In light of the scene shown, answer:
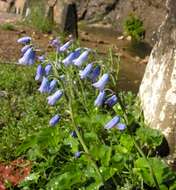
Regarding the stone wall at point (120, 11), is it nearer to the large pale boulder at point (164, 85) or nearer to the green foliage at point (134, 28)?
the green foliage at point (134, 28)

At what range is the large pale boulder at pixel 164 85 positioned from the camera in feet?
17.2

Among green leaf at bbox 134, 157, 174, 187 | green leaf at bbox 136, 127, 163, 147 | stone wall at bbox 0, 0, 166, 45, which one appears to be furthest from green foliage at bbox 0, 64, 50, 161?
stone wall at bbox 0, 0, 166, 45

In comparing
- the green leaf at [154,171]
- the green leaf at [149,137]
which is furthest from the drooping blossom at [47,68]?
the green leaf at [149,137]

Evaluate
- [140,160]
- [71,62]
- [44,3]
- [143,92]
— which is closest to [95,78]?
[71,62]

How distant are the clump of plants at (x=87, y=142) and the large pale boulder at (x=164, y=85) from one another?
26 centimetres

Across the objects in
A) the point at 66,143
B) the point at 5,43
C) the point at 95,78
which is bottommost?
the point at 5,43

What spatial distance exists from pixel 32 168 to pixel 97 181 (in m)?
0.82

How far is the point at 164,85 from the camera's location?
536 centimetres

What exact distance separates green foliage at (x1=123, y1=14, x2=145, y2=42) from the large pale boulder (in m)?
8.36

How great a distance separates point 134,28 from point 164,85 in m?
8.87

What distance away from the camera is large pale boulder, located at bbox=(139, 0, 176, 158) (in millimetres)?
5230

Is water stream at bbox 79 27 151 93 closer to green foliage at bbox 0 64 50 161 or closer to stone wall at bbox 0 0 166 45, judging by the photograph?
stone wall at bbox 0 0 166 45

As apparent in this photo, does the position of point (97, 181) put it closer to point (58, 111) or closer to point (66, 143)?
point (66, 143)

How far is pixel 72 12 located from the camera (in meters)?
12.1
